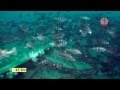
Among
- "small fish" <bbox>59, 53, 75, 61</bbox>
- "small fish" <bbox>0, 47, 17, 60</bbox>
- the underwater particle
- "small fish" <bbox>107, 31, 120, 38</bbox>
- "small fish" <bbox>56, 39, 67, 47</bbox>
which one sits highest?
the underwater particle

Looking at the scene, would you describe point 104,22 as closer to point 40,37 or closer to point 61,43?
point 61,43

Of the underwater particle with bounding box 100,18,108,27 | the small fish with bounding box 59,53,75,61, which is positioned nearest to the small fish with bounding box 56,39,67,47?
the small fish with bounding box 59,53,75,61

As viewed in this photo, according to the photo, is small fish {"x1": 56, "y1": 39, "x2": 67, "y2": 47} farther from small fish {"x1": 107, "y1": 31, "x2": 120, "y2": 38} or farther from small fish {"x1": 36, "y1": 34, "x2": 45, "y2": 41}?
small fish {"x1": 107, "y1": 31, "x2": 120, "y2": 38}

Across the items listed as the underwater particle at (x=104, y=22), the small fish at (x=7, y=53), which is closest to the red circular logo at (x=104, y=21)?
the underwater particle at (x=104, y=22)

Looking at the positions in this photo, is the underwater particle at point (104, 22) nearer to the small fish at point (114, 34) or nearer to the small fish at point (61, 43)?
the small fish at point (114, 34)

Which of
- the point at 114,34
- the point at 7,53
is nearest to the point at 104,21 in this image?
the point at 114,34

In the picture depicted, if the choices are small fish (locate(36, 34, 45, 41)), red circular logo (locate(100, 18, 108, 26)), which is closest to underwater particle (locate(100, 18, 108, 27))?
red circular logo (locate(100, 18, 108, 26))

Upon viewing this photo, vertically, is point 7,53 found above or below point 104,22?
below

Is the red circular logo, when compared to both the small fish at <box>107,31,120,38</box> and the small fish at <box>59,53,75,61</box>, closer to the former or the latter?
the small fish at <box>107,31,120,38</box>

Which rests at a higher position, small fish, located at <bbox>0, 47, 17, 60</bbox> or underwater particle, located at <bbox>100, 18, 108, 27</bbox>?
underwater particle, located at <bbox>100, 18, 108, 27</bbox>

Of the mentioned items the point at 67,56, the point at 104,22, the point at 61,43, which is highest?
the point at 104,22

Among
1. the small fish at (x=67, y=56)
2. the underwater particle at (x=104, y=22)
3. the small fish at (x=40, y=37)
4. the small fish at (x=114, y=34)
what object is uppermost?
the underwater particle at (x=104, y=22)

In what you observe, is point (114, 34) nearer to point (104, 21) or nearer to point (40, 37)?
point (104, 21)
